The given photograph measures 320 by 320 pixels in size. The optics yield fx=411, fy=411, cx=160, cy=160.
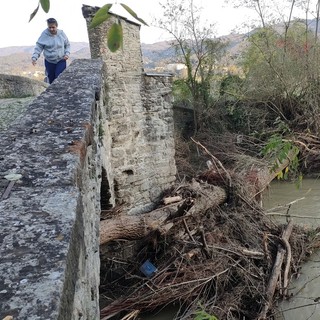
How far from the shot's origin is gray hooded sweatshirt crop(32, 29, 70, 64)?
6.70 meters

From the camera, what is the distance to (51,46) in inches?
266

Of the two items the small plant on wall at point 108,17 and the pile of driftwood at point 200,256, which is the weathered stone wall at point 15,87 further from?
the small plant on wall at point 108,17

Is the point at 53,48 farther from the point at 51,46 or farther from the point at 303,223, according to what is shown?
the point at 303,223

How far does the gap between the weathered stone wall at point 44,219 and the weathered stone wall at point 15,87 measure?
600cm

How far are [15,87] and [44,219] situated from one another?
774cm

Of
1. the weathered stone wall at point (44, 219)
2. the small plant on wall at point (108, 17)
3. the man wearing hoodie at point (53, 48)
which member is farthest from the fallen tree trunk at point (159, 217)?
the small plant on wall at point (108, 17)

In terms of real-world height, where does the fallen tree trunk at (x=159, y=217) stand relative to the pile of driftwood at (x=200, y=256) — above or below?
above

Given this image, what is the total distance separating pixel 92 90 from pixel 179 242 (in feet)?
14.1

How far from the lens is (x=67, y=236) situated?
4.09 ft

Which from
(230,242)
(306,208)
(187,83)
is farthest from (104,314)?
(187,83)

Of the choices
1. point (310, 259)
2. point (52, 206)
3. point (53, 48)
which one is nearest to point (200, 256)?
point (310, 259)

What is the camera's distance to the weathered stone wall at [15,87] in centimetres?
822

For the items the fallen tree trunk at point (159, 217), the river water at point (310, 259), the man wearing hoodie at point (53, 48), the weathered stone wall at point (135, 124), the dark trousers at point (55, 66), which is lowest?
the river water at point (310, 259)

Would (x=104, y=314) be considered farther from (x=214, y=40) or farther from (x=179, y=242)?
(x=214, y=40)
